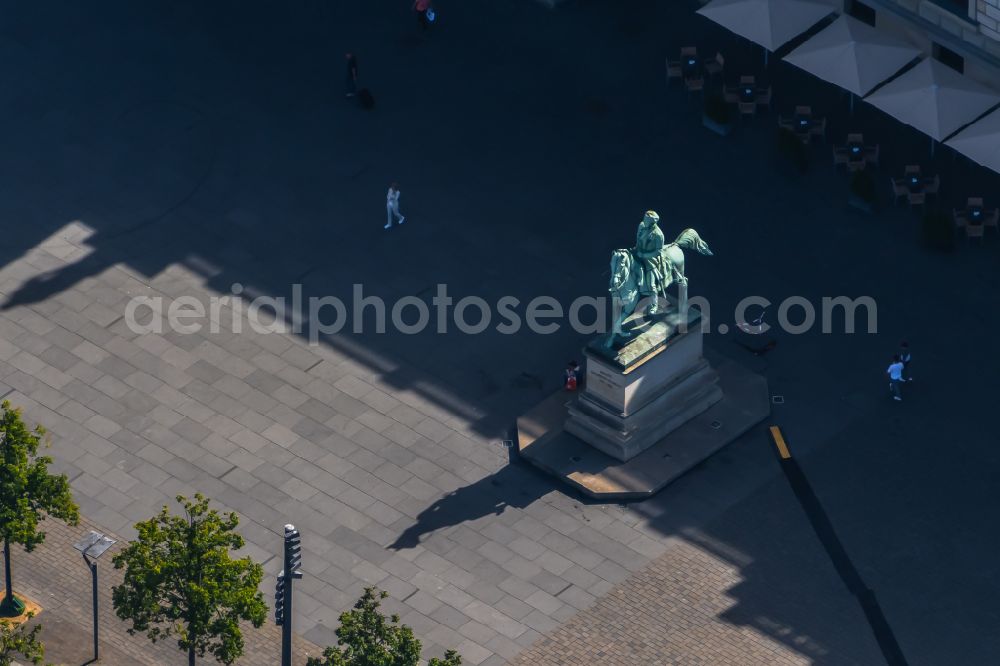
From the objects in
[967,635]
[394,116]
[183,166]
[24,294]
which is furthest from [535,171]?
[967,635]

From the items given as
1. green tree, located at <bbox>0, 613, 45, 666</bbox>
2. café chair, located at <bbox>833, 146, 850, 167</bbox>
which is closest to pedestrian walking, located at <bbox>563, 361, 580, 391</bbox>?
café chair, located at <bbox>833, 146, 850, 167</bbox>

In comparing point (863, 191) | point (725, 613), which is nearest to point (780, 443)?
point (725, 613)

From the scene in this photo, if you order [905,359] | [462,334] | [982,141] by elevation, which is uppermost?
[982,141]

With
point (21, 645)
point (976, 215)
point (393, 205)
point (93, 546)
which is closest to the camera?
point (21, 645)

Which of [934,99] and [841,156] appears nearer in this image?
[934,99]

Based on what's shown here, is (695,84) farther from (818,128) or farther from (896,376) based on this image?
(896,376)

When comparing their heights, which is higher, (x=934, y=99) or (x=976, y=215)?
(x=934, y=99)

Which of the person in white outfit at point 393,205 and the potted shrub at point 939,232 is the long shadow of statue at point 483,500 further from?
the potted shrub at point 939,232
